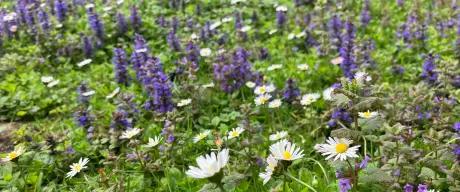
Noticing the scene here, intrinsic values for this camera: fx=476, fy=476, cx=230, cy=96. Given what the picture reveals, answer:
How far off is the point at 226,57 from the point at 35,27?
8.10 ft

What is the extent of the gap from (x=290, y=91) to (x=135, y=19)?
8.52 ft

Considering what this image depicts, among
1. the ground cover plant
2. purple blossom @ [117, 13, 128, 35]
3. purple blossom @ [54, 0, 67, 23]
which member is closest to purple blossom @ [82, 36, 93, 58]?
the ground cover plant

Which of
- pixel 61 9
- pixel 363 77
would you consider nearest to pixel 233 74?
pixel 363 77

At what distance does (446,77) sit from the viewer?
10.5 ft

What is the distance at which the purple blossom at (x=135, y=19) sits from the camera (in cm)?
556

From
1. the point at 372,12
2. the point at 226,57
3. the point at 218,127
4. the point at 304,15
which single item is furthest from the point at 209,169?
the point at 372,12

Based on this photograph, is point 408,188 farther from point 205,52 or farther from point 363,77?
point 205,52

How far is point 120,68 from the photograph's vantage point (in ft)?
14.1

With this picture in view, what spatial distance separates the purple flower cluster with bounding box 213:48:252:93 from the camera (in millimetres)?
3941

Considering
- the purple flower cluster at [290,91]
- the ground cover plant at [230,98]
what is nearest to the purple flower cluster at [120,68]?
the ground cover plant at [230,98]

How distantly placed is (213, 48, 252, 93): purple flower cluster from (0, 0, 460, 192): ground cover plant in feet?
0.05

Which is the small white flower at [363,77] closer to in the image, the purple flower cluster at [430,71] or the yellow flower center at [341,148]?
the yellow flower center at [341,148]

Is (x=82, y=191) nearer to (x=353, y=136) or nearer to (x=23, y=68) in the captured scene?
(x=353, y=136)

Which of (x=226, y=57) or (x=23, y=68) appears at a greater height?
(x=226, y=57)
